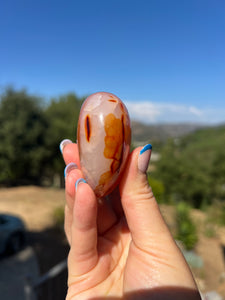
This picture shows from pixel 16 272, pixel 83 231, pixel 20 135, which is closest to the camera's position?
pixel 83 231

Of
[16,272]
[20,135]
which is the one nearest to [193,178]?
[20,135]

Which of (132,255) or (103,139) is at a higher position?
(103,139)

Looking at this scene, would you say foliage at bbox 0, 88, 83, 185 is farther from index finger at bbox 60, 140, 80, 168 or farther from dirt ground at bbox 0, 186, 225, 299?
index finger at bbox 60, 140, 80, 168

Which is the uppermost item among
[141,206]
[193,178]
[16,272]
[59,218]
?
[141,206]

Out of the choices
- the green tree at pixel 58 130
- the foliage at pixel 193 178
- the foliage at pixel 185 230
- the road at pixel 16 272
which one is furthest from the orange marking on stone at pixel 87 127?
the foliage at pixel 193 178

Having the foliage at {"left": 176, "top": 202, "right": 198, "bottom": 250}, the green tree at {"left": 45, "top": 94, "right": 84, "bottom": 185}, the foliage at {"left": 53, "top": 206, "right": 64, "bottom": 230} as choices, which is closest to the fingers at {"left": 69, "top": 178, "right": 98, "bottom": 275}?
the foliage at {"left": 176, "top": 202, "right": 198, "bottom": 250}

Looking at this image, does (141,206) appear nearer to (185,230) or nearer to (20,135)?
(185,230)

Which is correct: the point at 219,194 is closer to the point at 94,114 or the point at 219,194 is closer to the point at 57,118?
the point at 57,118
